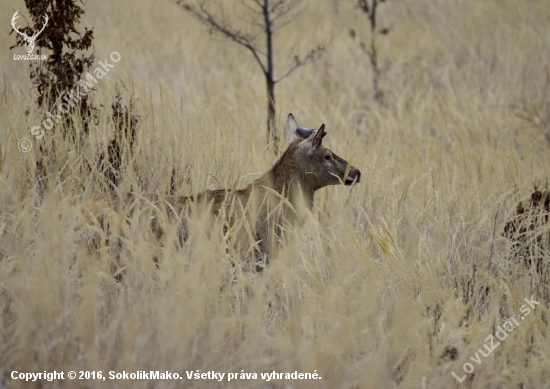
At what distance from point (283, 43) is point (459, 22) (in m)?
4.65

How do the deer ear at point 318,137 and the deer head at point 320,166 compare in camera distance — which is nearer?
the deer ear at point 318,137

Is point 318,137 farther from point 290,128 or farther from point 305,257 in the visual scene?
point 305,257

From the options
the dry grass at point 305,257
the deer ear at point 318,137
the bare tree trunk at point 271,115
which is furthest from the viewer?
the bare tree trunk at point 271,115

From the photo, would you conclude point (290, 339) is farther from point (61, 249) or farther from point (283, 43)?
point (283, 43)

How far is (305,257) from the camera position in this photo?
14.9 feet

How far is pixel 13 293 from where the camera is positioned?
10.9 feet

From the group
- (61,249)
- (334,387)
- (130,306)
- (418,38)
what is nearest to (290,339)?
(334,387)

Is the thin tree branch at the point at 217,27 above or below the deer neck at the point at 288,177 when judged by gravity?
above

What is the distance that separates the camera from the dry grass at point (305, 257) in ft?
10.7

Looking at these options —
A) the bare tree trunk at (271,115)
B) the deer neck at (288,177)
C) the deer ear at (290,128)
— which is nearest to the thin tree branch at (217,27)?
the bare tree trunk at (271,115)

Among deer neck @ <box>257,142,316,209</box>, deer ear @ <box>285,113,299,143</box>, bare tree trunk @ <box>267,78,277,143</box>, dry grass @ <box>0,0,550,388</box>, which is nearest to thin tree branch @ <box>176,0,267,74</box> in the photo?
bare tree trunk @ <box>267,78,277,143</box>

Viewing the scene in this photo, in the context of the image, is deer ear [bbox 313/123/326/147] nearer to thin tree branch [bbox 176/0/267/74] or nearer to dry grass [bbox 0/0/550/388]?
dry grass [bbox 0/0/550/388]

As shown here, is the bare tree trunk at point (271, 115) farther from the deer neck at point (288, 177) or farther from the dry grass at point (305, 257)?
the deer neck at point (288, 177)

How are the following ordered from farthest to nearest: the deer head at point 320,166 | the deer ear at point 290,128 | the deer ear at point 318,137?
the deer ear at point 290,128 < the deer head at point 320,166 < the deer ear at point 318,137
